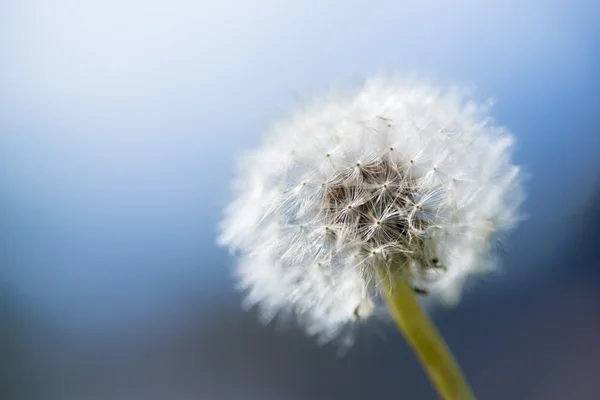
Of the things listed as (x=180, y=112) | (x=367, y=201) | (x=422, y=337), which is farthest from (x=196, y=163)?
(x=422, y=337)

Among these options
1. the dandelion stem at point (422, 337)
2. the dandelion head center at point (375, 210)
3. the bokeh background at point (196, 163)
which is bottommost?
the dandelion stem at point (422, 337)

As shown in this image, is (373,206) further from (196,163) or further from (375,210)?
(196,163)

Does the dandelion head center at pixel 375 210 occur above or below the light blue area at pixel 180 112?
below

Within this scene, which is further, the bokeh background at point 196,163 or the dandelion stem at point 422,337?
the bokeh background at point 196,163

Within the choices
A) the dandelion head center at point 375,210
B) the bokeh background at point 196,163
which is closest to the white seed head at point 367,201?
the dandelion head center at point 375,210

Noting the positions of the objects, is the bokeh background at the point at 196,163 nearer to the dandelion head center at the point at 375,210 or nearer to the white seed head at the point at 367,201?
the white seed head at the point at 367,201

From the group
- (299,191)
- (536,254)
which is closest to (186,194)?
(299,191)

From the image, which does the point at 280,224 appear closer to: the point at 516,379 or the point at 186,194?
the point at 186,194
